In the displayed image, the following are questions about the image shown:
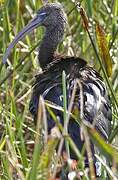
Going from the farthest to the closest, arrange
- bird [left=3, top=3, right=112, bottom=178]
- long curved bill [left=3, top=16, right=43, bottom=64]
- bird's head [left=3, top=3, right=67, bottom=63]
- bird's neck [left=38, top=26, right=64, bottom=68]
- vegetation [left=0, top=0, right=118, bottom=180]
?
bird's neck [left=38, top=26, right=64, bottom=68]
bird's head [left=3, top=3, right=67, bottom=63]
long curved bill [left=3, top=16, right=43, bottom=64]
vegetation [left=0, top=0, right=118, bottom=180]
bird [left=3, top=3, right=112, bottom=178]

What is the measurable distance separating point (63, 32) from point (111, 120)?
94 cm

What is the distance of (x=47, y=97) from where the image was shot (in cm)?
329

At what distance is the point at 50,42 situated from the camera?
164 inches

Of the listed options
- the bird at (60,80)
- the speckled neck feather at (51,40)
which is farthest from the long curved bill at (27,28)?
the speckled neck feather at (51,40)

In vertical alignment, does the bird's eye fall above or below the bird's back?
above

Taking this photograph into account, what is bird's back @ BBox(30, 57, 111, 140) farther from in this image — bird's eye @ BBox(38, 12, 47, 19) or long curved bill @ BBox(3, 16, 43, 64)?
bird's eye @ BBox(38, 12, 47, 19)

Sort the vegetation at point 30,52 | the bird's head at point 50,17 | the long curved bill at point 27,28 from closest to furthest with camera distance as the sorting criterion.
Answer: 1. the vegetation at point 30,52
2. the long curved bill at point 27,28
3. the bird's head at point 50,17

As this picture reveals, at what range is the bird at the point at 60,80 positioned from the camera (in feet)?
10.2

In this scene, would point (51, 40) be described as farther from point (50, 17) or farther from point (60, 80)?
Result: point (60, 80)

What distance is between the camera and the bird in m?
3.11

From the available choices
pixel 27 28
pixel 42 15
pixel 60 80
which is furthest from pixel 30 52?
pixel 42 15

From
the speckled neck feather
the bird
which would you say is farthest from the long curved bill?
the speckled neck feather

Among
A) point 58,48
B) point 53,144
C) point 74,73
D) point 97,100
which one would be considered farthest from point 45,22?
point 53,144

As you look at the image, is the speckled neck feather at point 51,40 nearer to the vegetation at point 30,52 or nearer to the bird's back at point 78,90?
the vegetation at point 30,52
